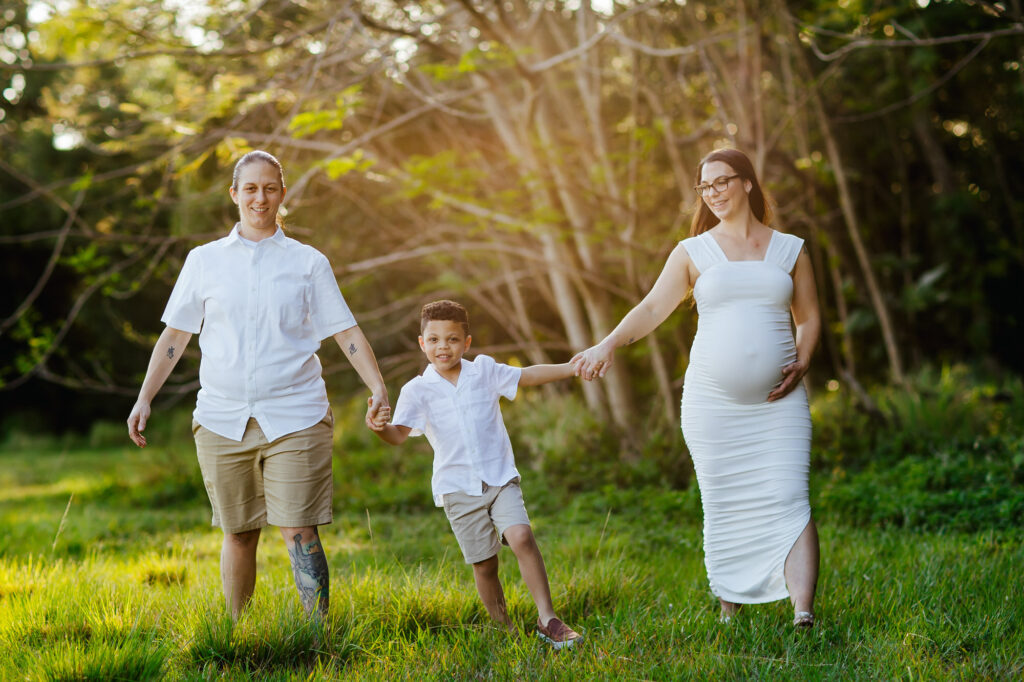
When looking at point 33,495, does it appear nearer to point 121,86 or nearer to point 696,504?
point 121,86

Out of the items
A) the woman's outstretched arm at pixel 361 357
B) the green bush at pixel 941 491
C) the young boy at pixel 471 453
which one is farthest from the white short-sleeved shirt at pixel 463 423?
the green bush at pixel 941 491

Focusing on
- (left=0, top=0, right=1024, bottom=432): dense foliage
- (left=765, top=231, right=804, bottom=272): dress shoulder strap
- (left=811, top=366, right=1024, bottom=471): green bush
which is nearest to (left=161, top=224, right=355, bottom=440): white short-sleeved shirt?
(left=765, top=231, right=804, bottom=272): dress shoulder strap

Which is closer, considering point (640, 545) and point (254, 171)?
point (254, 171)

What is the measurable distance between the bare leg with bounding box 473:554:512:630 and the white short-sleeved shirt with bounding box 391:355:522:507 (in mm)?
→ 308

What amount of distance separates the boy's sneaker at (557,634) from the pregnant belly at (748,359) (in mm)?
1241

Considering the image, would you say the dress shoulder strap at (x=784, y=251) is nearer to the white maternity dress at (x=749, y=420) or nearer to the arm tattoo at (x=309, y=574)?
the white maternity dress at (x=749, y=420)

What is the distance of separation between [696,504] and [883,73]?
845cm

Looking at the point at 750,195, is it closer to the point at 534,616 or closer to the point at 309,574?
the point at 534,616

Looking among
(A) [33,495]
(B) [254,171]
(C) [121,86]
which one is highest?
(C) [121,86]

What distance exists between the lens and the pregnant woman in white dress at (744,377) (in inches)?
152

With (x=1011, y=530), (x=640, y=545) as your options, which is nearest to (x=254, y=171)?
(x=640, y=545)

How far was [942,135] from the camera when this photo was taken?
Result: 43.0ft

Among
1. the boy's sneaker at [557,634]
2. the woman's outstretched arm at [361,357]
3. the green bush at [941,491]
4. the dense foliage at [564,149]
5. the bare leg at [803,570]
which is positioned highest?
the dense foliage at [564,149]

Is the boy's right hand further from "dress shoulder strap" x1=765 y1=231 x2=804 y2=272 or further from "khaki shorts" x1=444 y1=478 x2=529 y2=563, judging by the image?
"dress shoulder strap" x1=765 y1=231 x2=804 y2=272
